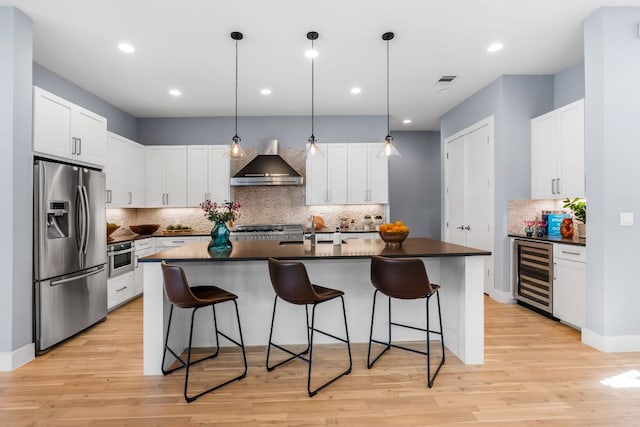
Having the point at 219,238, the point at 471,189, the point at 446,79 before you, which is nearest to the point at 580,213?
the point at 471,189

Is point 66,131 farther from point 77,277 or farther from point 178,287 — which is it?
point 178,287

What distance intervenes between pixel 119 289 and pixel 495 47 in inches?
215

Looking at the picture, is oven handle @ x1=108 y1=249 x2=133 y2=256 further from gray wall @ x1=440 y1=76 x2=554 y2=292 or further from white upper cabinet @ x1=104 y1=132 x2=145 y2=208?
gray wall @ x1=440 y1=76 x2=554 y2=292

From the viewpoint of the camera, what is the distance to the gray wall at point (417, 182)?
7.93m

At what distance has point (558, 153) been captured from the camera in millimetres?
4059

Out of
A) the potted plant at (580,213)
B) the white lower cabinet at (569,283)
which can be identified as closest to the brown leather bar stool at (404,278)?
the white lower cabinet at (569,283)

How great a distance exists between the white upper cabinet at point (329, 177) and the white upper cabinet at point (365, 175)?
0.39 feet

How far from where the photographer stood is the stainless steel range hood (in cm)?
559

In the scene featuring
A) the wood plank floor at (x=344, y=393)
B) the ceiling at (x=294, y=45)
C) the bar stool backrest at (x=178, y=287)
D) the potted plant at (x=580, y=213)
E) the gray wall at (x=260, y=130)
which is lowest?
the wood plank floor at (x=344, y=393)

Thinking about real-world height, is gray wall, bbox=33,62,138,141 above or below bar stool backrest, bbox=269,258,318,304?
above

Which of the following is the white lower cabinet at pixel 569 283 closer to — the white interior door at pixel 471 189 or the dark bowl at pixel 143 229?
the white interior door at pixel 471 189

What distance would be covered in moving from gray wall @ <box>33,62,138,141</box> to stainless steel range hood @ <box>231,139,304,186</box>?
6.79 ft

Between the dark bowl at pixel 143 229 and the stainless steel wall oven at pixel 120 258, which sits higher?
the dark bowl at pixel 143 229

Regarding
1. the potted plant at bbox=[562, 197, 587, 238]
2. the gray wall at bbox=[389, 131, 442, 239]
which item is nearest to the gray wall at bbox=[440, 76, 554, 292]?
the potted plant at bbox=[562, 197, 587, 238]
